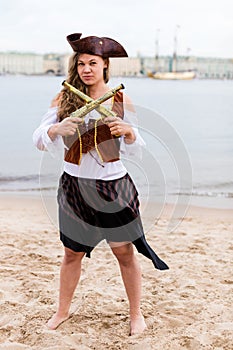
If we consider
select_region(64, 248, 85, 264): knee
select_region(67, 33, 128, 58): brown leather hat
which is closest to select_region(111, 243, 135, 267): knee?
select_region(64, 248, 85, 264): knee

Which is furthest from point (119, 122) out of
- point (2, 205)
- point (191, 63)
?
point (191, 63)

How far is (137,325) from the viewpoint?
131 inches

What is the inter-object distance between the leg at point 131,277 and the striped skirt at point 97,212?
2.5 inches

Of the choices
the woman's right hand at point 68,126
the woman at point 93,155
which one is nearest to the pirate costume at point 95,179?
the woman at point 93,155

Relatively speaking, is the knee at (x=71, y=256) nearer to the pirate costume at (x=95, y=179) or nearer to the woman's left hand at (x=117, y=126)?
the pirate costume at (x=95, y=179)

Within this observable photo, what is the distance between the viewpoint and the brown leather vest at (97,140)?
289 centimetres

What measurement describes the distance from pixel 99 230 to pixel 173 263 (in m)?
1.75

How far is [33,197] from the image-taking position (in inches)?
324

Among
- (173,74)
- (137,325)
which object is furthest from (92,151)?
(173,74)

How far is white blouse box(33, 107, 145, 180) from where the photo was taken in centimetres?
291

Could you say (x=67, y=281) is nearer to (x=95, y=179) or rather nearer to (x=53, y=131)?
(x=95, y=179)

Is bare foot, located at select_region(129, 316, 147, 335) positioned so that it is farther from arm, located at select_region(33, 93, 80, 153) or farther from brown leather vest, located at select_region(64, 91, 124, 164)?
arm, located at select_region(33, 93, 80, 153)

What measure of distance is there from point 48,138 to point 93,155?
251 millimetres

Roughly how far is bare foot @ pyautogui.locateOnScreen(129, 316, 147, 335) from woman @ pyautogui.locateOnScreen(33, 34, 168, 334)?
1.56 ft
